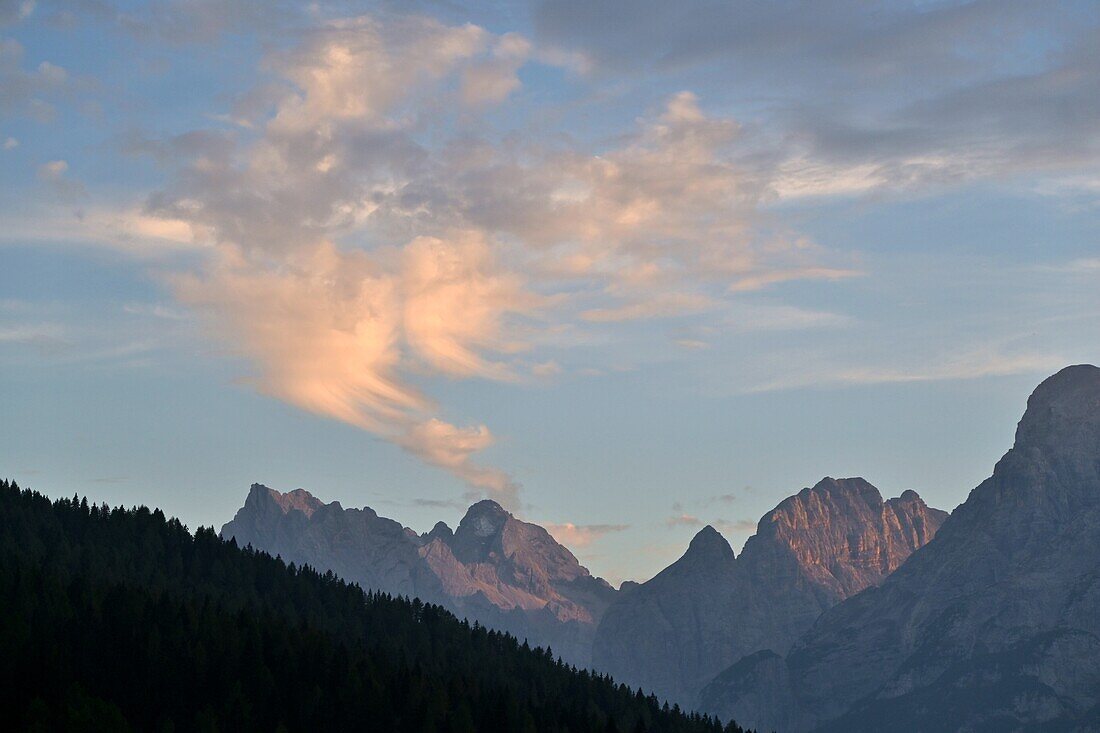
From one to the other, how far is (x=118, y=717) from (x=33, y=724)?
11.4 metres

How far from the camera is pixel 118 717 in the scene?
197 metres

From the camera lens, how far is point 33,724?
623 ft
